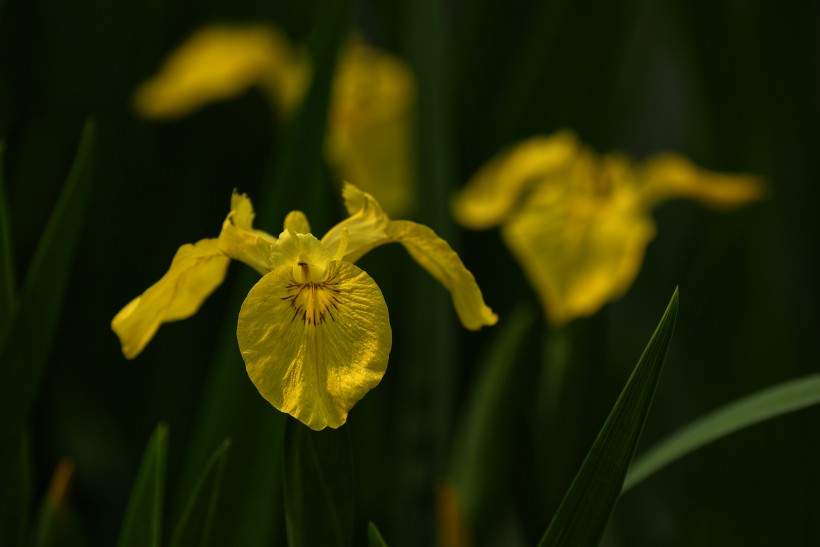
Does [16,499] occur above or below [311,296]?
below

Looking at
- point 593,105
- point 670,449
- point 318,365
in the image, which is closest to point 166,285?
point 318,365

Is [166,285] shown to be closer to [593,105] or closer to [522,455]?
[522,455]

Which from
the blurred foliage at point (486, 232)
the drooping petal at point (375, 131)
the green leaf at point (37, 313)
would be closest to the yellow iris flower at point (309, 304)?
the green leaf at point (37, 313)

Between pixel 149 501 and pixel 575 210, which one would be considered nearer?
pixel 149 501

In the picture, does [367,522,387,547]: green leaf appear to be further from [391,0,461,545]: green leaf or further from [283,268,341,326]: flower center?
[391,0,461,545]: green leaf

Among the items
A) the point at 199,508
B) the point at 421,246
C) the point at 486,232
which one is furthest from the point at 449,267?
the point at 486,232

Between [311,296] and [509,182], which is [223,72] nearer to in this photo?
[509,182]
